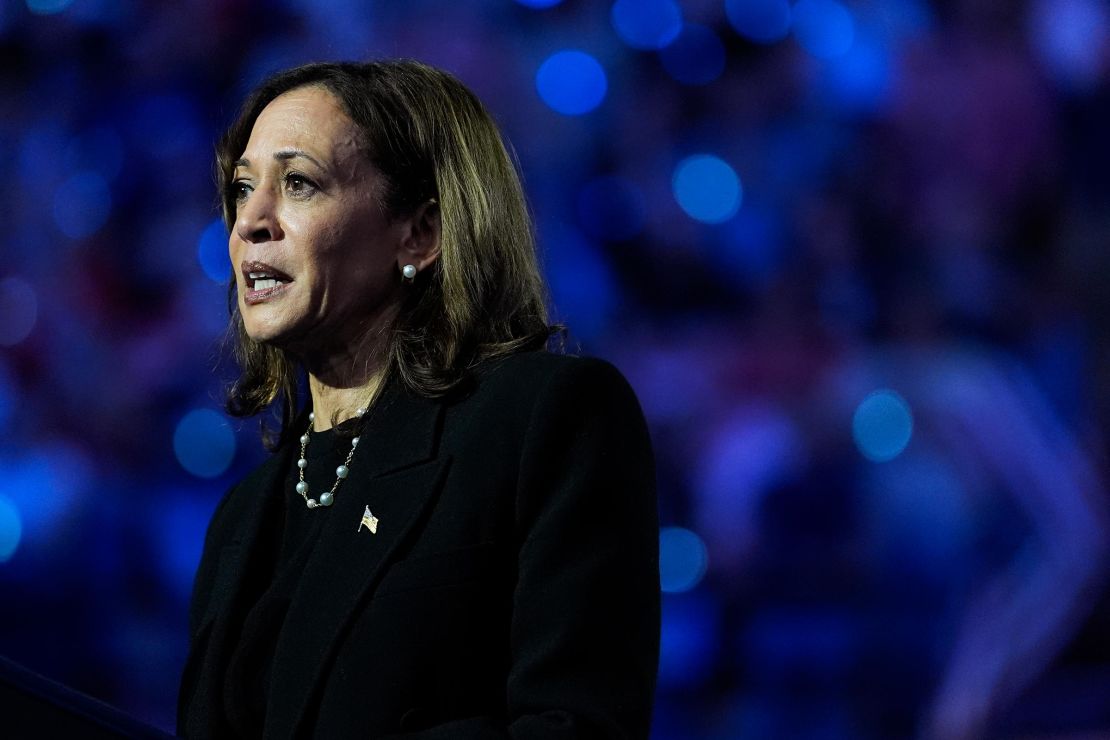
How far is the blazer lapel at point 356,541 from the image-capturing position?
121cm

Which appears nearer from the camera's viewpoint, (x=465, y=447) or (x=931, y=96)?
(x=465, y=447)

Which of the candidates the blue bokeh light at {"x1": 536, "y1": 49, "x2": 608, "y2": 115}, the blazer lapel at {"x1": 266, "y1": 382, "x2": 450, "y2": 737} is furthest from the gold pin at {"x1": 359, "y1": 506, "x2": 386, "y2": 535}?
the blue bokeh light at {"x1": 536, "y1": 49, "x2": 608, "y2": 115}

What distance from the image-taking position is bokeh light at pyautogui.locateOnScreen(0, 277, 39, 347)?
3.57 meters

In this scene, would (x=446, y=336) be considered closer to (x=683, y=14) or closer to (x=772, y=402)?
(x=772, y=402)

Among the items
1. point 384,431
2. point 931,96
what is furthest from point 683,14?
point 384,431

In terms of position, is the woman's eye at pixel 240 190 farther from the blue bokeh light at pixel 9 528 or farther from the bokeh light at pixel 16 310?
the bokeh light at pixel 16 310

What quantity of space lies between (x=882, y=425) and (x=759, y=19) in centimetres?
103

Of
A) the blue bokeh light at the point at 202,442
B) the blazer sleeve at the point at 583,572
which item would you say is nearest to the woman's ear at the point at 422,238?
the blazer sleeve at the point at 583,572

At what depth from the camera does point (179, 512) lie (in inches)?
137

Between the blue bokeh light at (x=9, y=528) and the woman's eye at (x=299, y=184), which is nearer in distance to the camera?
the woman's eye at (x=299, y=184)

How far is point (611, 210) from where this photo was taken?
3506 millimetres

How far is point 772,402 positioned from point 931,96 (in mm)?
834

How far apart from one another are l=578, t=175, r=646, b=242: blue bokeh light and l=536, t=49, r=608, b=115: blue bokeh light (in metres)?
0.20

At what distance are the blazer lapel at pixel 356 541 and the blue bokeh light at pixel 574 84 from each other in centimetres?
224
